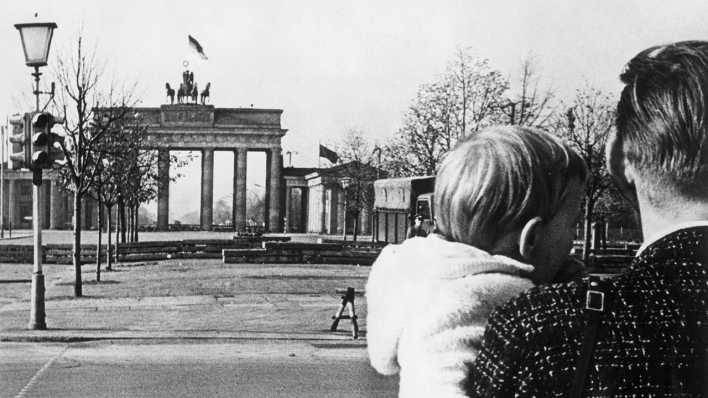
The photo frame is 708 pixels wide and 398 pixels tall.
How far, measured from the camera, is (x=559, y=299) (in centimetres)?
150

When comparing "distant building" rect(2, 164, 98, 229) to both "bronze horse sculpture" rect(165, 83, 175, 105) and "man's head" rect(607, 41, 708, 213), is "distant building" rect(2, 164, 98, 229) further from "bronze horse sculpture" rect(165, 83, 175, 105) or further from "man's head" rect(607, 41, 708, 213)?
"man's head" rect(607, 41, 708, 213)

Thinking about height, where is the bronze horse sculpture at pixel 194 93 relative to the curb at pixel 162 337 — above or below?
above

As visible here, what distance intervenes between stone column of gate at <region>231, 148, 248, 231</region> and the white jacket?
255ft

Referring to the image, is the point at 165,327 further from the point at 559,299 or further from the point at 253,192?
the point at 253,192

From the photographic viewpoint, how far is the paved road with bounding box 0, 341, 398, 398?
9438mm

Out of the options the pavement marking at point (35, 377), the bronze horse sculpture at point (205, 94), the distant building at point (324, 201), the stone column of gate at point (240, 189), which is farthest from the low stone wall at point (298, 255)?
the bronze horse sculpture at point (205, 94)

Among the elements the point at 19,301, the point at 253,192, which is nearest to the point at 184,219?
the point at 253,192

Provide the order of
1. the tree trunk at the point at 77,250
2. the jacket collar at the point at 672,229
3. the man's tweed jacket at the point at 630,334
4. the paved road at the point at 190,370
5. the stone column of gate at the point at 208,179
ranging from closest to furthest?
the man's tweed jacket at the point at 630,334
the jacket collar at the point at 672,229
the paved road at the point at 190,370
the tree trunk at the point at 77,250
the stone column of gate at the point at 208,179

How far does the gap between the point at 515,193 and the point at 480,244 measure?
0.47ft

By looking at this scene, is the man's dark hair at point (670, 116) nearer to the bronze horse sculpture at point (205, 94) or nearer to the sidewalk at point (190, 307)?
the sidewalk at point (190, 307)

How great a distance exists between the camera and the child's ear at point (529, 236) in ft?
6.11

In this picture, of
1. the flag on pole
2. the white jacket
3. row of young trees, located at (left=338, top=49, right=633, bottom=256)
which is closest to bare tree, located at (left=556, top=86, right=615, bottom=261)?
row of young trees, located at (left=338, top=49, right=633, bottom=256)

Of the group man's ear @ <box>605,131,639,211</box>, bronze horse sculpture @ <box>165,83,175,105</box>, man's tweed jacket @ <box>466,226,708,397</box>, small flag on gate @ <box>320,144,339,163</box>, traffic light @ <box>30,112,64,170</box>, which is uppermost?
bronze horse sculpture @ <box>165,83,175,105</box>

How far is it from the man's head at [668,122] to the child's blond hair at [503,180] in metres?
0.22
